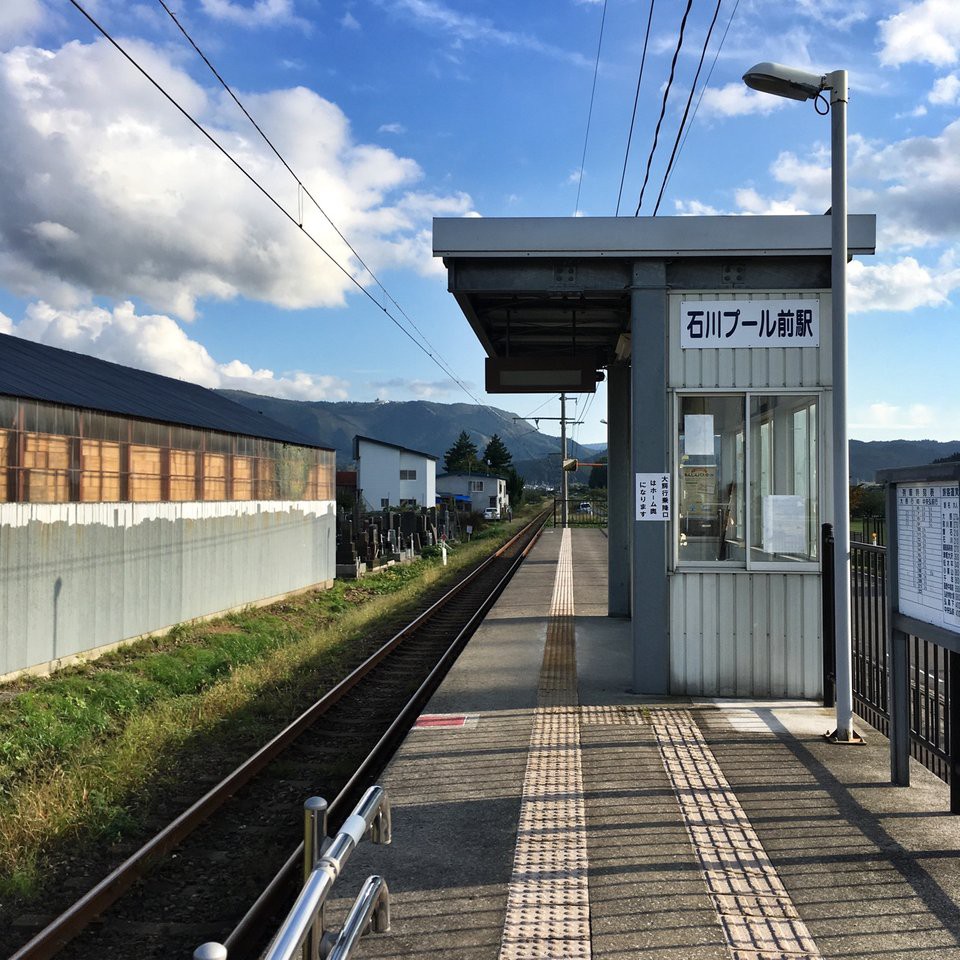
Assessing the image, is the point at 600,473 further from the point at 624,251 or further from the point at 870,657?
the point at 870,657

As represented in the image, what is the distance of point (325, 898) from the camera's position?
8.74 ft

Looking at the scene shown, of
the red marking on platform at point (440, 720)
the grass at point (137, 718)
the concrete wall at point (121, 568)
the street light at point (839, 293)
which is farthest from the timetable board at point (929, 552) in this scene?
the concrete wall at point (121, 568)

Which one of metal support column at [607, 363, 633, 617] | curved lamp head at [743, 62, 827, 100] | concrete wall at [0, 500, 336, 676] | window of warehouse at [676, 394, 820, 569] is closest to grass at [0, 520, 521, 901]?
concrete wall at [0, 500, 336, 676]

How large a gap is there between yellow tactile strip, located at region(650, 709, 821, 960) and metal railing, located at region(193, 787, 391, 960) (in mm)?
1586

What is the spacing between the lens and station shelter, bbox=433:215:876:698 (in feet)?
27.3

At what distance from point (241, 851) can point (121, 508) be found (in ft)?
33.3

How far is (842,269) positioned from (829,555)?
101 inches

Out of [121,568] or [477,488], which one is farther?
[477,488]

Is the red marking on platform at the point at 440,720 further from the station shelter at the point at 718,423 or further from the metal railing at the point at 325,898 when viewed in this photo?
the metal railing at the point at 325,898

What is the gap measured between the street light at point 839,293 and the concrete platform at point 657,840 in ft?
2.01

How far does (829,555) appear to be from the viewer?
7992 millimetres

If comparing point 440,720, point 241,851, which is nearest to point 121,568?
point 440,720

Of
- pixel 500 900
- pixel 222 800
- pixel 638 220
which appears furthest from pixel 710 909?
pixel 638 220

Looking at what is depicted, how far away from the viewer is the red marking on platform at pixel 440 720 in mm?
7660
